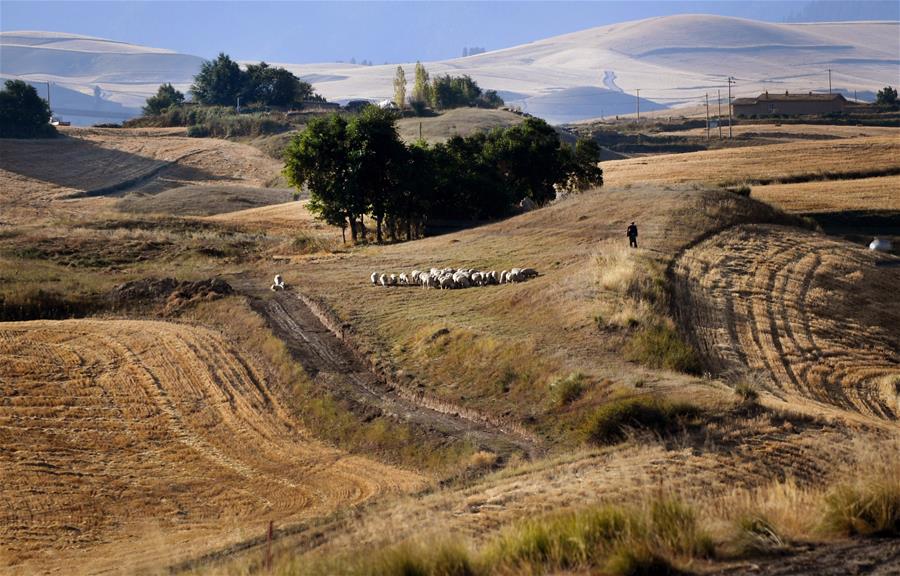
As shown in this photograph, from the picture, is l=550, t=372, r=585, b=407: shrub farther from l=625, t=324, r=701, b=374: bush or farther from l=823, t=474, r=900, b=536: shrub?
l=823, t=474, r=900, b=536: shrub

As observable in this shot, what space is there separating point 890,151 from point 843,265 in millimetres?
47493

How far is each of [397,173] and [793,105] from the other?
127m

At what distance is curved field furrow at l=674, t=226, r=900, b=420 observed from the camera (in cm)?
2966

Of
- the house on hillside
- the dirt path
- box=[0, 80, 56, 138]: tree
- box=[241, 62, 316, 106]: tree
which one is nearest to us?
the dirt path

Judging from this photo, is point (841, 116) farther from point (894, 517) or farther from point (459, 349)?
point (894, 517)

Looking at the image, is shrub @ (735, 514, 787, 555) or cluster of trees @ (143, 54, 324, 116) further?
cluster of trees @ (143, 54, 324, 116)

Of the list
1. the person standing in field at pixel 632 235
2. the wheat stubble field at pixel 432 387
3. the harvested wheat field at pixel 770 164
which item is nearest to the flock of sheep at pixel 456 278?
the wheat stubble field at pixel 432 387

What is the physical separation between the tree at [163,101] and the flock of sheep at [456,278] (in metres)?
144

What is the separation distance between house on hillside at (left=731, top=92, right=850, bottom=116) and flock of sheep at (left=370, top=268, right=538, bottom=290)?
13804 cm

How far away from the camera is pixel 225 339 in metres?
37.3

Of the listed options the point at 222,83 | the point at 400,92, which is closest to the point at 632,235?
the point at 400,92

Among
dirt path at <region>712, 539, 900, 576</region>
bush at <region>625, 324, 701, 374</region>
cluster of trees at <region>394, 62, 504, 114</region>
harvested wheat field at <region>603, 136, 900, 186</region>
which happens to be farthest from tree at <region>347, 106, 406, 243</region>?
cluster of trees at <region>394, 62, 504, 114</region>

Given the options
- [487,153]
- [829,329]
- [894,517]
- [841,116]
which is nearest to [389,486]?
[894,517]

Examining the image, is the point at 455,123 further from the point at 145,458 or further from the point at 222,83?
the point at 145,458
